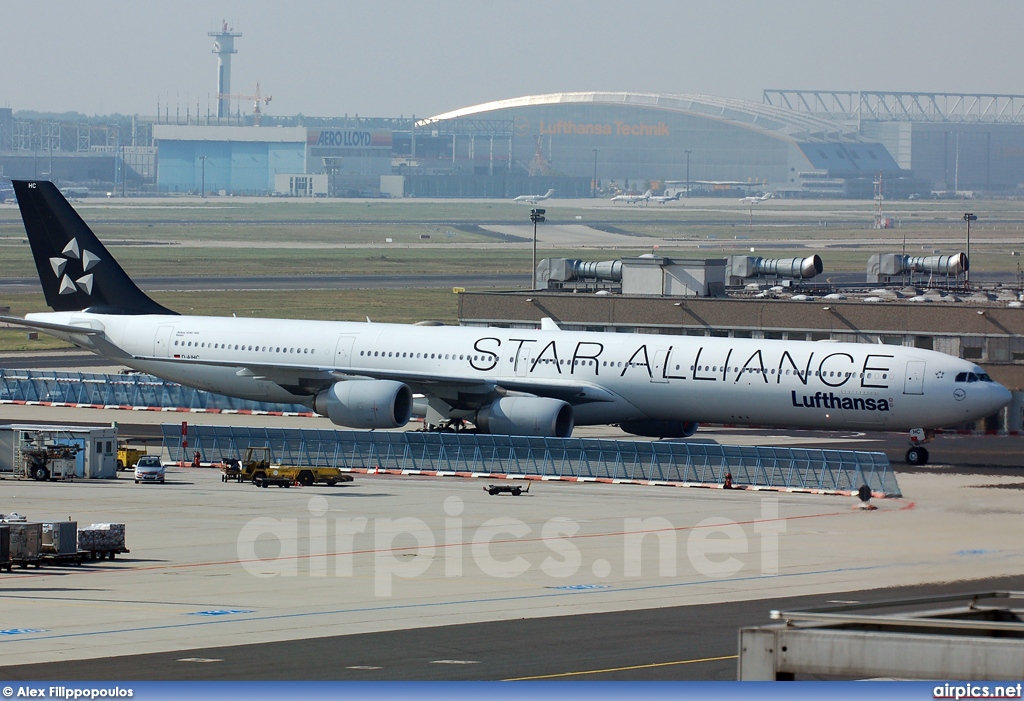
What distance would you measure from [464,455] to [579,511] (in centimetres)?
1019

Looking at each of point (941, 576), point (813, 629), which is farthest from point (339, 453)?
point (813, 629)

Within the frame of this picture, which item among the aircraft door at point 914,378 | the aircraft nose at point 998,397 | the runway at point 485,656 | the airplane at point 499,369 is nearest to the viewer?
the runway at point 485,656

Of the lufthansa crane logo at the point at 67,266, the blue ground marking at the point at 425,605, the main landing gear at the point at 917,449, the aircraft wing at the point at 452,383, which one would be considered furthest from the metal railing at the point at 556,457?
the blue ground marking at the point at 425,605

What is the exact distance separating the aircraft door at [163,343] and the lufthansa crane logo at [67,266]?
183 inches

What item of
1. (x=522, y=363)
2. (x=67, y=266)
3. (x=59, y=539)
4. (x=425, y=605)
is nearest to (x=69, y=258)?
(x=67, y=266)

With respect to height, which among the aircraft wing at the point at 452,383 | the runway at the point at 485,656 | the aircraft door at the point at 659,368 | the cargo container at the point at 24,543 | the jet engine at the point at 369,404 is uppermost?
the aircraft door at the point at 659,368

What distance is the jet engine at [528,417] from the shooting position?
197 feet

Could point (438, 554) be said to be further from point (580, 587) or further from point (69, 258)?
point (69, 258)

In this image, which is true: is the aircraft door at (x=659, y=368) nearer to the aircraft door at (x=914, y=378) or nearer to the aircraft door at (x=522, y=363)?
the aircraft door at (x=522, y=363)

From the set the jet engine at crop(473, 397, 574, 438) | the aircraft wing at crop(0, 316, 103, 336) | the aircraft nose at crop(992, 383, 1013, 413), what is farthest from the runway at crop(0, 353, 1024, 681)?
the aircraft wing at crop(0, 316, 103, 336)

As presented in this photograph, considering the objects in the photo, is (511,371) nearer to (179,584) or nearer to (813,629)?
(179,584)

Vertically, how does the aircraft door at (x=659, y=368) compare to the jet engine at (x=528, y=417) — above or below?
above

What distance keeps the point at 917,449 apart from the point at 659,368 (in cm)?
1003

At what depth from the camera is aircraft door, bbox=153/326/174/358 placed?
69.3m
